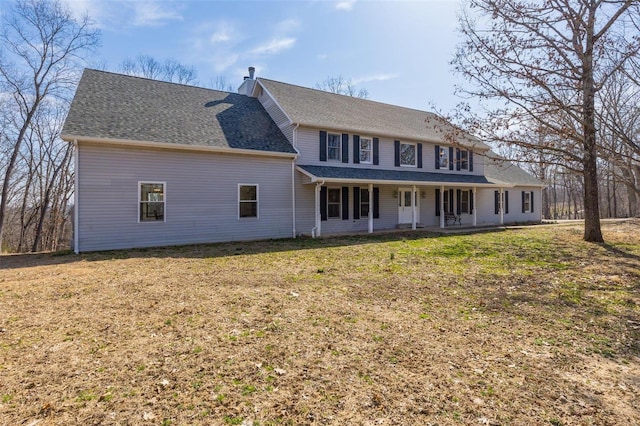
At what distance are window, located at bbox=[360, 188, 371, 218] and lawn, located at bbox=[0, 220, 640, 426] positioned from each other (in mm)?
8186

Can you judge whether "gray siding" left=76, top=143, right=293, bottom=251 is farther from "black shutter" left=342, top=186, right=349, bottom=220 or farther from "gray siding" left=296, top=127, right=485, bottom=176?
"black shutter" left=342, top=186, right=349, bottom=220

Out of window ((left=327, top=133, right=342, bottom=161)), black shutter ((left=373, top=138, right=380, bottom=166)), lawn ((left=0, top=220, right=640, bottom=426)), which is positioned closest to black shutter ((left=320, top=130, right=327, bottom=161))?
window ((left=327, top=133, right=342, bottom=161))

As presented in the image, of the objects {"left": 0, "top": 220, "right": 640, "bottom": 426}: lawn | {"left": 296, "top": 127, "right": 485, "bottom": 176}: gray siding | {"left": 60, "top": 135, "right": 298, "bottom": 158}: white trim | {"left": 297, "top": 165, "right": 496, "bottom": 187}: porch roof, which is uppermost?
{"left": 296, "top": 127, "right": 485, "bottom": 176}: gray siding

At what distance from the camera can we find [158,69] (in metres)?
27.5

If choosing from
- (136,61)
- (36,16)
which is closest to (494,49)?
(36,16)

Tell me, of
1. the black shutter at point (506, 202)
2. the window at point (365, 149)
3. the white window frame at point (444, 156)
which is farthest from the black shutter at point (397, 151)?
the black shutter at point (506, 202)

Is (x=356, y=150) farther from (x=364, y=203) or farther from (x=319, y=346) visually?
(x=319, y=346)

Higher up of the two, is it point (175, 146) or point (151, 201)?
point (175, 146)

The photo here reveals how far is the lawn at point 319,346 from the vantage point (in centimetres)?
261

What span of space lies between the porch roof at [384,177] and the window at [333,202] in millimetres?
949

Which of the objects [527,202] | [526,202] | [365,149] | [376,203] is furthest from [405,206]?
[527,202]

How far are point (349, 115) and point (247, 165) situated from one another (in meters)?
6.26

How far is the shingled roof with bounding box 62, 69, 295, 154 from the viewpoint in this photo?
35.4ft

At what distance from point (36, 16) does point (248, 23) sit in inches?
474
